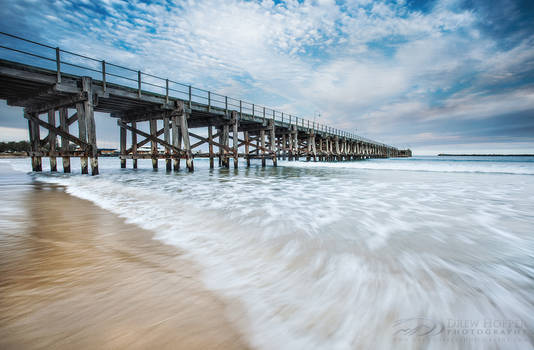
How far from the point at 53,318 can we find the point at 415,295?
2.21 metres

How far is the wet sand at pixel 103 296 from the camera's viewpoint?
44.5 inches

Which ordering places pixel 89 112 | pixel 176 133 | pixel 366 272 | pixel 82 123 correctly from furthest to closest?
pixel 176 133 < pixel 82 123 < pixel 89 112 < pixel 366 272

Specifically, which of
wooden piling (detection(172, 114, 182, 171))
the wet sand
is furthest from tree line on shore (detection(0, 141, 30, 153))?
the wet sand

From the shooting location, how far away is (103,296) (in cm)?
150

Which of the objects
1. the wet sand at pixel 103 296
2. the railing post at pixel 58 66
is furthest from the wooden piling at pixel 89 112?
the wet sand at pixel 103 296

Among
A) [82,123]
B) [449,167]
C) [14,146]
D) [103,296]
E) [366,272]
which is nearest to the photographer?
[103,296]

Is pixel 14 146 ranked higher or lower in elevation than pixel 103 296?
higher

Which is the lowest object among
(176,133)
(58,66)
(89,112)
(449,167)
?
(449,167)

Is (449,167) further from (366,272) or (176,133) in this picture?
(366,272)

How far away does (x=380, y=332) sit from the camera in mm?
1236

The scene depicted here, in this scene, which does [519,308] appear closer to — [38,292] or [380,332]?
[380,332]

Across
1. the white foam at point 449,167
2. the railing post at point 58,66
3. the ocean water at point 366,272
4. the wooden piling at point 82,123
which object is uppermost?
the railing post at point 58,66

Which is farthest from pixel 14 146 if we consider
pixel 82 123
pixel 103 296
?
pixel 103 296

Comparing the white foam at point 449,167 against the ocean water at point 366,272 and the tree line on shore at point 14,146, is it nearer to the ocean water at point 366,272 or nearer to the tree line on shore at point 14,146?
the ocean water at point 366,272
